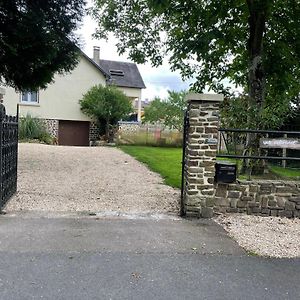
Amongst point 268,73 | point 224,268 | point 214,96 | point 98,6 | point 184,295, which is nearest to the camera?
Result: point 184,295

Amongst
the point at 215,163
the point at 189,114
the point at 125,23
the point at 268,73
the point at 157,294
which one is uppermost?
the point at 125,23

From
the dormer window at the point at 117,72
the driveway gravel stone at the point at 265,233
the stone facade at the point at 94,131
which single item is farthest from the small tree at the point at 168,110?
the driveway gravel stone at the point at 265,233

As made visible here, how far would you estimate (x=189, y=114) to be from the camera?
671 centimetres

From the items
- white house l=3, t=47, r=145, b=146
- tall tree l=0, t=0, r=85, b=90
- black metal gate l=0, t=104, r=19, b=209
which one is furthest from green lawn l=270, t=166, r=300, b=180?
white house l=3, t=47, r=145, b=146

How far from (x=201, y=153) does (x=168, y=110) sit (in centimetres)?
2742

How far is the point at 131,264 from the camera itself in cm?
437

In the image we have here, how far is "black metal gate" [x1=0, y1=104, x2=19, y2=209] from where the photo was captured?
6664mm

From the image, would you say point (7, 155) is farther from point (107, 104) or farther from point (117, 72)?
point (117, 72)

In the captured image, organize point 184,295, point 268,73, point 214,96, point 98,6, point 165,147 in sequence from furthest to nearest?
point 165,147
point 98,6
point 268,73
point 214,96
point 184,295

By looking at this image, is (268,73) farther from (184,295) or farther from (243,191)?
(184,295)

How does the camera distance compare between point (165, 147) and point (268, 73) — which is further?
point (165, 147)

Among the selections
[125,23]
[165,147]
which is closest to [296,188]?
[125,23]

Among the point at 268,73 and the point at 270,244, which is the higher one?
the point at 268,73

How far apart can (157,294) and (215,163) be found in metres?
3.56
